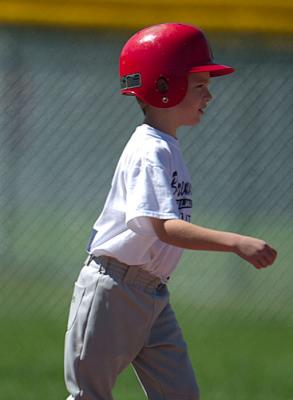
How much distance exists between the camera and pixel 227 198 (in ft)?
19.7

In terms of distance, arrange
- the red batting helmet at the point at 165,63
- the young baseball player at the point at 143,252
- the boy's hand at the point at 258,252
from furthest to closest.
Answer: the red batting helmet at the point at 165,63 < the young baseball player at the point at 143,252 < the boy's hand at the point at 258,252

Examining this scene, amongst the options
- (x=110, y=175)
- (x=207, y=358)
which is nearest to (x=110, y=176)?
(x=110, y=175)

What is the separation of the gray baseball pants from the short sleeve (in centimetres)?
21

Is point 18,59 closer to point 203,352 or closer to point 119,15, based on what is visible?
point 119,15

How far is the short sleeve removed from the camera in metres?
3.52

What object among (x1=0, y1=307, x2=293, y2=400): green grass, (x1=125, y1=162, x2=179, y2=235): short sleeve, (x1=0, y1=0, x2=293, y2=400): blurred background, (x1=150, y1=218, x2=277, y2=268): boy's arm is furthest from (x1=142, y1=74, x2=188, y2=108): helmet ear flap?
(x1=0, y1=0, x2=293, y2=400): blurred background

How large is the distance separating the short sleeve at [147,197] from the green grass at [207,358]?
1717mm

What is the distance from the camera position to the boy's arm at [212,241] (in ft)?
11.1

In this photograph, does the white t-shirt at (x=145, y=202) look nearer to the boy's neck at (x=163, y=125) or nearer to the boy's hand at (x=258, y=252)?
the boy's neck at (x=163, y=125)

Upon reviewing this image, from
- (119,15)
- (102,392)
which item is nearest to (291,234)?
(119,15)

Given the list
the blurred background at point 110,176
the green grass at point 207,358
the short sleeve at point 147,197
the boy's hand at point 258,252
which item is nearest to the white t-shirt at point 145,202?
the short sleeve at point 147,197

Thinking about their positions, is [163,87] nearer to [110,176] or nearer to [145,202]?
[145,202]

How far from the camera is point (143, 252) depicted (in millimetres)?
3715

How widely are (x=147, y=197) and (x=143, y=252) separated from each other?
0.24 meters
